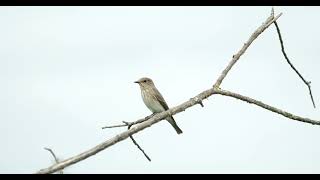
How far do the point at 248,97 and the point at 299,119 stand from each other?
45cm

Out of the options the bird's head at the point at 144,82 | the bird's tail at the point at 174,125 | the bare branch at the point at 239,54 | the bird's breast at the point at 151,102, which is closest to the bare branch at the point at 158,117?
the bare branch at the point at 239,54

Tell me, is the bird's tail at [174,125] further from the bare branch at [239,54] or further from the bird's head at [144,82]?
the bare branch at [239,54]

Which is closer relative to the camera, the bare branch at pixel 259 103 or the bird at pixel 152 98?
the bare branch at pixel 259 103

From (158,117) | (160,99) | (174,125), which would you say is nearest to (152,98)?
(160,99)

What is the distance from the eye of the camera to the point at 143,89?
1311 cm

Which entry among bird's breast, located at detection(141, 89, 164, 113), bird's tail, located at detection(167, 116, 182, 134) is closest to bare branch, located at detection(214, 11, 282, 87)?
bird's tail, located at detection(167, 116, 182, 134)

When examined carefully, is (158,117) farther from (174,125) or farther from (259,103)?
(174,125)

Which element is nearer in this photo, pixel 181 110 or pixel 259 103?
pixel 181 110

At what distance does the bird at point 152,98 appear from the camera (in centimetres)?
1281

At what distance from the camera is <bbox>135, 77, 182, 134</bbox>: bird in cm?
1281

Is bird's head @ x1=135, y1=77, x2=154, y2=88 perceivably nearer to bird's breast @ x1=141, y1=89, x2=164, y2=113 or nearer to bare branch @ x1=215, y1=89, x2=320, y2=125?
bird's breast @ x1=141, y1=89, x2=164, y2=113

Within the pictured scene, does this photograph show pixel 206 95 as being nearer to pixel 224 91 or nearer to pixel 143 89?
pixel 224 91

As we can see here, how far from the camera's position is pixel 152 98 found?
12.8 metres
